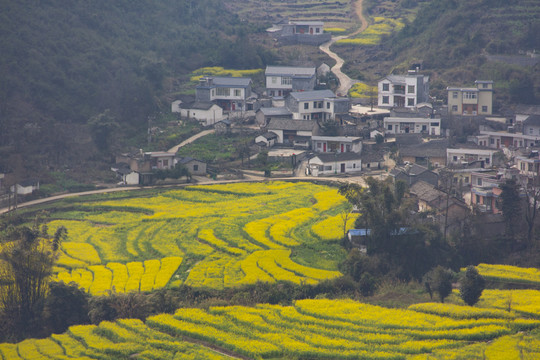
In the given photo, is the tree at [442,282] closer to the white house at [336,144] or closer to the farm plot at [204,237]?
the farm plot at [204,237]

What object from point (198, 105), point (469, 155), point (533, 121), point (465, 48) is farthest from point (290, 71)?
point (533, 121)

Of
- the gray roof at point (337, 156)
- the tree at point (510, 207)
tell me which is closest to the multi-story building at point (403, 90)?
the gray roof at point (337, 156)

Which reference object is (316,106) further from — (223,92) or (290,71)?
(223,92)

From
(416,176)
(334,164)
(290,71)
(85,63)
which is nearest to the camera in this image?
(416,176)

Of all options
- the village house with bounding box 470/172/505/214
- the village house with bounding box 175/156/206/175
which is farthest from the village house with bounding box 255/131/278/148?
the village house with bounding box 470/172/505/214

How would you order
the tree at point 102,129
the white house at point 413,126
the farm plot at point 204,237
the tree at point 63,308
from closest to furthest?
the tree at point 63,308 < the farm plot at point 204,237 < the tree at point 102,129 < the white house at point 413,126

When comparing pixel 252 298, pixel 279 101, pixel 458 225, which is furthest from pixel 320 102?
pixel 252 298

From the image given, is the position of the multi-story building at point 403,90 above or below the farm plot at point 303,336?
above
